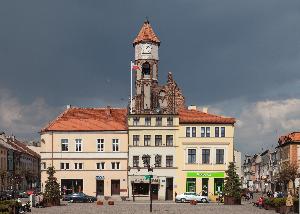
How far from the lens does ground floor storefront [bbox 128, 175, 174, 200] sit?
293ft

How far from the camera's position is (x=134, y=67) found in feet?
316

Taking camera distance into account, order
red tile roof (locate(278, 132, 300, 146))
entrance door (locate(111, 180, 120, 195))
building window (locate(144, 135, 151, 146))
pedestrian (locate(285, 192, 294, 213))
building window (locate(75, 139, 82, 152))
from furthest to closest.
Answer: red tile roof (locate(278, 132, 300, 146)), building window (locate(75, 139, 82, 152)), entrance door (locate(111, 180, 120, 195)), building window (locate(144, 135, 151, 146)), pedestrian (locate(285, 192, 294, 213))

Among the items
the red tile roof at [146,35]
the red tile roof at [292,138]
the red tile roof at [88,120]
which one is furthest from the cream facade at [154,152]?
the red tile roof at [292,138]

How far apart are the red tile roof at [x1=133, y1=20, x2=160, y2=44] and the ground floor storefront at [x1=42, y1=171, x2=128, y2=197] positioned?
24.7 metres

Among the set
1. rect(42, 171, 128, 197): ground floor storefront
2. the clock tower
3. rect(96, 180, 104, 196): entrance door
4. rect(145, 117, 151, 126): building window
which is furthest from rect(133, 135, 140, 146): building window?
the clock tower

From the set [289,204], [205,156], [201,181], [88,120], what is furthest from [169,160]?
[289,204]

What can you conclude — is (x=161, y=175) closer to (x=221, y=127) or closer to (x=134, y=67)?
(x=221, y=127)

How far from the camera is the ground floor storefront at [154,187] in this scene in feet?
293

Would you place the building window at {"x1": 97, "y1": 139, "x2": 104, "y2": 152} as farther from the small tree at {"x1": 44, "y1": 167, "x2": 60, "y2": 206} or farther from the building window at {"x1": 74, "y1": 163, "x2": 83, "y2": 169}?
the small tree at {"x1": 44, "y1": 167, "x2": 60, "y2": 206}

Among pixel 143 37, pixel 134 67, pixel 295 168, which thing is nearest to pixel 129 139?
pixel 134 67

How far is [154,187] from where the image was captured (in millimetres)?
89812

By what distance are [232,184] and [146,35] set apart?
1642 inches

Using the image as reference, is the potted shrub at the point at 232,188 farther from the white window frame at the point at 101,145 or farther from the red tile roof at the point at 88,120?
the white window frame at the point at 101,145

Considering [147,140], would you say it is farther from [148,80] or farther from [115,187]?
[148,80]
